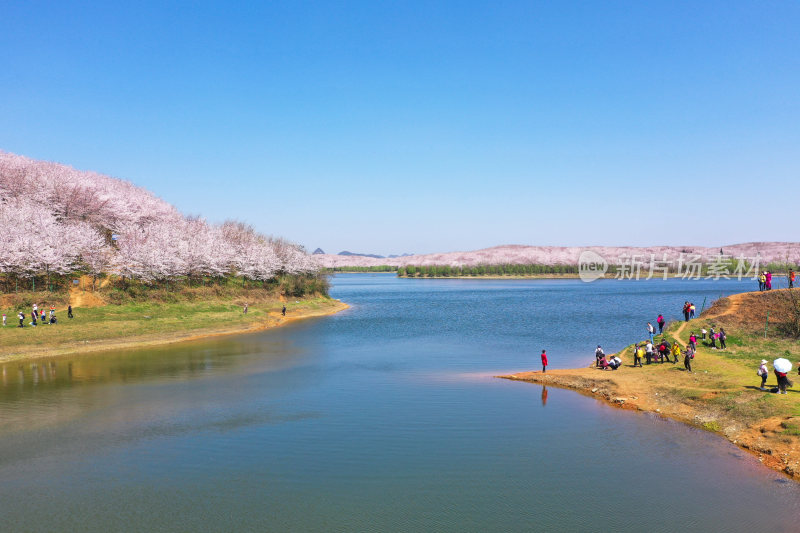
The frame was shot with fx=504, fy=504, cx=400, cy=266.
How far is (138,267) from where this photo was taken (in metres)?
72.8

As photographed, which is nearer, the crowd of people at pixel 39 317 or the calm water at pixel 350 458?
the calm water at pixel 350 458

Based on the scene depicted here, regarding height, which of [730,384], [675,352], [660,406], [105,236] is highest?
[105,236]

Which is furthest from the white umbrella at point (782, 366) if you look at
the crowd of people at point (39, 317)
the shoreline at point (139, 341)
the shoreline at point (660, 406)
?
the crowd of people at point (39, 317)

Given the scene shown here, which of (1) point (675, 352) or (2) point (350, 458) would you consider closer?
(2) point (350, 458)

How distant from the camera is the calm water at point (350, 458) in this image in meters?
15.7

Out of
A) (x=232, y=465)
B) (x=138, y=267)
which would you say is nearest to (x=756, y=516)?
(x=232, y=465)

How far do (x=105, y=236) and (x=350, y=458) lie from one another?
84446 millimetres

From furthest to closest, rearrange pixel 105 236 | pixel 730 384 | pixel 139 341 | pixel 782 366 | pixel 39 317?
pixel 105 236 < pixel 39 317 < pixel 139 341 < pixel 730 384 < pixel 782 366

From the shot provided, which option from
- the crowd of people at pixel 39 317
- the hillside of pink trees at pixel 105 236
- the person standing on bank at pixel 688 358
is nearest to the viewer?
the person standing on bank at pixel 688 358

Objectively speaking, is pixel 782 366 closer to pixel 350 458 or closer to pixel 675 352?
pixel 675 352

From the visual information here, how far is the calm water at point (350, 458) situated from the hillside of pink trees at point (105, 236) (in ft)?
103

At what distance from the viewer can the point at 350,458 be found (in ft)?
66.6

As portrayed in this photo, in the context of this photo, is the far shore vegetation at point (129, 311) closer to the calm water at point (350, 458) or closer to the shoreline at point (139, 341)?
the shoreline at point (139, 341)

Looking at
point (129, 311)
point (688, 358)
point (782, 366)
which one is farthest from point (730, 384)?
point (129, 311)
